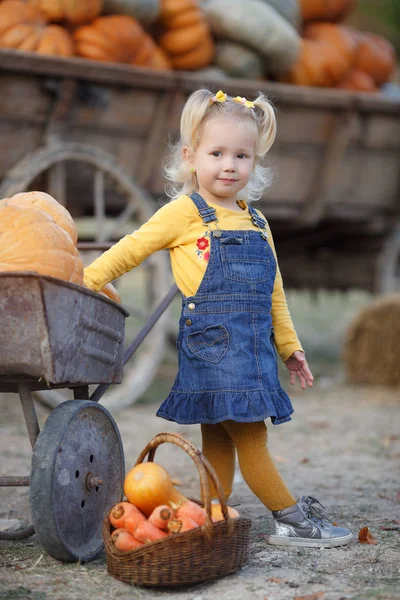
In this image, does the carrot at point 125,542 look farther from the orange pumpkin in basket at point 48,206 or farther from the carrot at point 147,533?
the orange pumpkin in basket at point 48,206

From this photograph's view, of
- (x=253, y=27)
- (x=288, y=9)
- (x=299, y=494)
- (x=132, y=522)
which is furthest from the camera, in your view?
(x=288, y=9)

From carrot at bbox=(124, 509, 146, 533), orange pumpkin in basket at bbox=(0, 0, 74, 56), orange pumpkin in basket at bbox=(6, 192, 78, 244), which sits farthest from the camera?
orange pumpkin in basket at bbox=(0, 0, 74, 56)

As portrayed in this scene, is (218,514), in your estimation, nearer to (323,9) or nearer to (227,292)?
(227,292)

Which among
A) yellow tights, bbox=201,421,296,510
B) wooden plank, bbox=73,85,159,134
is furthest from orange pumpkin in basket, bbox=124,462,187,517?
wooden plank, bbox=73,85,159,134

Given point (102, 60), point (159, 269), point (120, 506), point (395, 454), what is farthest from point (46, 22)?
point (120, 506)

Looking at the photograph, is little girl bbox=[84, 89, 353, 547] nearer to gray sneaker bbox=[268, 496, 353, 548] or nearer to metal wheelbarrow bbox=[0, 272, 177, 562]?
gray sneaker bbox=[268, 496, 353, 548]

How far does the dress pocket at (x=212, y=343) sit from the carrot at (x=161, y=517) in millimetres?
461

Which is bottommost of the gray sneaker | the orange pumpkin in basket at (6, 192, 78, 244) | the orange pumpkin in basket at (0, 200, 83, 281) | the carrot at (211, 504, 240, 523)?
the gray sneaker

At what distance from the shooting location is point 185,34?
16.1ft

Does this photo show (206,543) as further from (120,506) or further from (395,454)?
(395,454)

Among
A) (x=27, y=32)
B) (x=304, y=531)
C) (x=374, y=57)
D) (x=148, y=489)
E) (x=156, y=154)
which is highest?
(x=374, y=57)

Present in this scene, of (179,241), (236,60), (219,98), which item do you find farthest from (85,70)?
(179,241)

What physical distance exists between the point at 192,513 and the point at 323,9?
4.60 metres

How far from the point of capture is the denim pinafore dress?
93.3 inches
